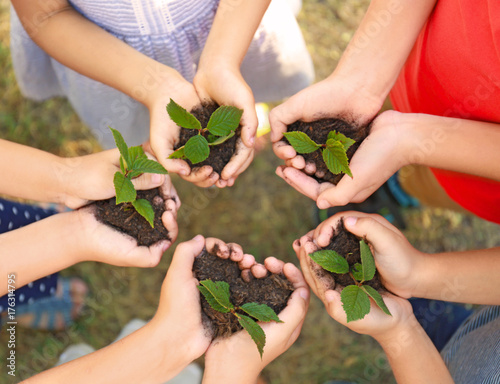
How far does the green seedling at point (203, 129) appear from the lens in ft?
4.83

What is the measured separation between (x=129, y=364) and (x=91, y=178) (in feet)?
2.28

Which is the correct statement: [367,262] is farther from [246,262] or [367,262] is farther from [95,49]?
[95,49]

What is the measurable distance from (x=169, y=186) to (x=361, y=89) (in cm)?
86

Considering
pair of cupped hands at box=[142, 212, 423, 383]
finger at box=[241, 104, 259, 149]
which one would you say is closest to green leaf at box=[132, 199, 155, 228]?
pair of cupped hands at box=[142, 212, 423, 383]

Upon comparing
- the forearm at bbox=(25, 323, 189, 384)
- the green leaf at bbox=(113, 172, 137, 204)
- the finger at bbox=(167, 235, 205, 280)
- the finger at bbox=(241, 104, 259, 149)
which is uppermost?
the finger at bbox=(241, 104, 259, 149)

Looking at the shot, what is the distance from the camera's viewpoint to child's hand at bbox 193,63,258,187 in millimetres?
1591

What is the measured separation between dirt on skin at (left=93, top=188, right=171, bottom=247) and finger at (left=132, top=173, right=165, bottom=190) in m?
0.04

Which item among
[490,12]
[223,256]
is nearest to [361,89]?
[490,12]

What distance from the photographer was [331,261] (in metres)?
1.49

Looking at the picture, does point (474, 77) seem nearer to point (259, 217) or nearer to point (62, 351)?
point (259, 217)

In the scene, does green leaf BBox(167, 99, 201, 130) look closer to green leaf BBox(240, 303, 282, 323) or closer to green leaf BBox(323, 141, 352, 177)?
green leaf BBox(323, 141, 352, 177)

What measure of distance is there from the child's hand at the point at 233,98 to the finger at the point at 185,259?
0.88 ft

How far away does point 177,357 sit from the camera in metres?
1.54

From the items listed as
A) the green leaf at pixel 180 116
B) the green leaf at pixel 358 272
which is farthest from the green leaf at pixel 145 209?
the green leaf at pixel 358 272
